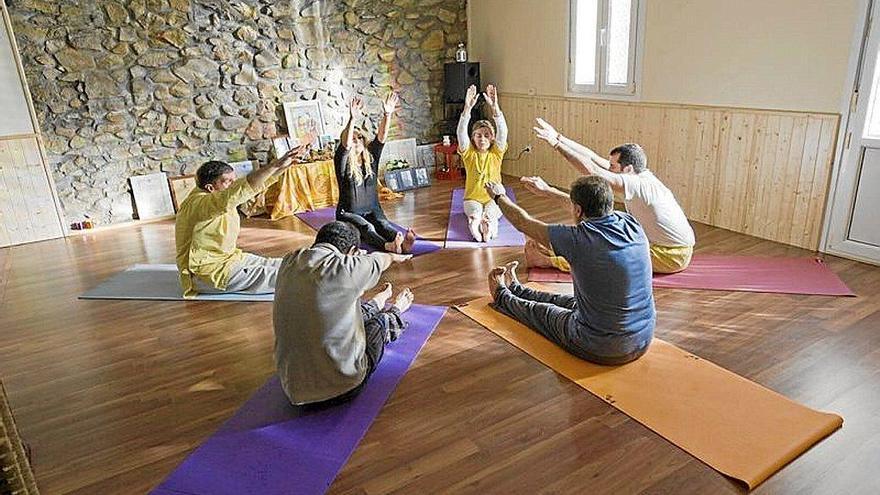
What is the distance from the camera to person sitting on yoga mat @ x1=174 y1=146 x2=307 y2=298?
3125mm

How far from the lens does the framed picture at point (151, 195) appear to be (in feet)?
18.0

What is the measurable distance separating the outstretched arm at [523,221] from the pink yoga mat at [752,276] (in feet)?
3.16

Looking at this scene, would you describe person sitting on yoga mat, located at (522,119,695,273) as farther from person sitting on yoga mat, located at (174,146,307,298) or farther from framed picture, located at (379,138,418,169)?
framed picture, located at (379,138,418,169)

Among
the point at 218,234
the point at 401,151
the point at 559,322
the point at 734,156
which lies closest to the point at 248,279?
the point at 218,234

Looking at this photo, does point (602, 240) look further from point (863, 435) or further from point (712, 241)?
point (712, 241)

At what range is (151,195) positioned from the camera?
5559 mm

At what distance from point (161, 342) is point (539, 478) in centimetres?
222

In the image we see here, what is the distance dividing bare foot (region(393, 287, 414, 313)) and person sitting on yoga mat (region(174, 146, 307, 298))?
0.95 m

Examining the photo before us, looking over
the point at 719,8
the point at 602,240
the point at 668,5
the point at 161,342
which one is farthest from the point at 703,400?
the point at 668,5

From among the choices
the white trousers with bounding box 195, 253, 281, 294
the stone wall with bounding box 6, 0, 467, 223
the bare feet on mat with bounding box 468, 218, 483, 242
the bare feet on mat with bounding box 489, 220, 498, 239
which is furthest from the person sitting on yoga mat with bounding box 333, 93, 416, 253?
the stone wall with bounding box 6, 0, 467, 223

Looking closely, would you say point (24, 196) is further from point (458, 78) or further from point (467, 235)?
point (458, 78)

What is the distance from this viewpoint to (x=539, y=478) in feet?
6.46

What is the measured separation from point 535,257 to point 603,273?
4.74ft

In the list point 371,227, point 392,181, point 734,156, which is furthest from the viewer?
point 392,181
